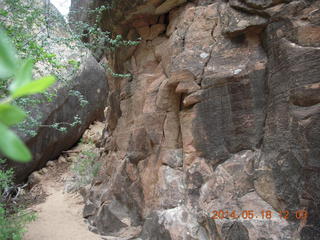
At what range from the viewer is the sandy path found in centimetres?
533

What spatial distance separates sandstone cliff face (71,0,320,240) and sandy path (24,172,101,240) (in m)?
0.41

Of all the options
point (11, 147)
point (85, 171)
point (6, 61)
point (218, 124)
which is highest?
point (6, 61)

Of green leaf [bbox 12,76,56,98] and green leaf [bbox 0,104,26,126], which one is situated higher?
green leaf [bbox 12,76,56,98]

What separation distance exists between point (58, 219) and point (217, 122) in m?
4.49

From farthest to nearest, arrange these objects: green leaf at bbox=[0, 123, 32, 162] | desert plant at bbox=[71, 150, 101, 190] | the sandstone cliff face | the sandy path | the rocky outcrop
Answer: the rocky outcrop < desert plant at bbox=[71, 150, 101, 190] < the sandy path < the sandstone cliff face < green leaf at bbox=[0, 123, 32, 162]

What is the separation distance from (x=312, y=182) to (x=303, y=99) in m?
0.85

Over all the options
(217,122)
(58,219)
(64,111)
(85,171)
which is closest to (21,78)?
(217,122)

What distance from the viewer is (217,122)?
3863 mm

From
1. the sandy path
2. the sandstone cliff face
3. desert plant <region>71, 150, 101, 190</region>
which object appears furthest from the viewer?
desert plant <region>71, 150, 101, 190</region>

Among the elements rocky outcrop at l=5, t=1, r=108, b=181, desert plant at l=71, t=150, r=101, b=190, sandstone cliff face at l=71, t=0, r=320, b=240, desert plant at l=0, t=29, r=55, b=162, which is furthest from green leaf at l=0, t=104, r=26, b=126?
rocky outcrop at l=5, t=1, r=108, b=181

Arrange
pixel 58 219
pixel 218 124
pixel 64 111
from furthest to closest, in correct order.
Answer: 1. pixel 64 111
2. pixel 58 219
3. pixel 218 124

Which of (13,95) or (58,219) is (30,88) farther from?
(58,219)

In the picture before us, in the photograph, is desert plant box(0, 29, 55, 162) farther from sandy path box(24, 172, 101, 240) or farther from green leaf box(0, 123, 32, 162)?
sandy path box(24, 172, 101, 240)

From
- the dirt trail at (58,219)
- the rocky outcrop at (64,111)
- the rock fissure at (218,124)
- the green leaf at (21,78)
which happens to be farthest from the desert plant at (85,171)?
the green leaf at (21,78)
